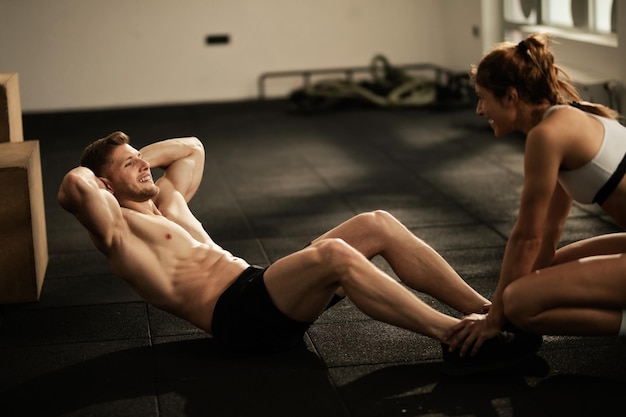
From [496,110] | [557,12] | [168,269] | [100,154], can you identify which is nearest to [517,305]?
[496,110]

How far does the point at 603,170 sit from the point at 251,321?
1.12 metres

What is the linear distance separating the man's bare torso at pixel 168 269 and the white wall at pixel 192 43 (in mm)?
6129

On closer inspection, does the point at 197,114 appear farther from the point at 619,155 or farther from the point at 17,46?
the point at 619,155

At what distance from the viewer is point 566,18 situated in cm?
737

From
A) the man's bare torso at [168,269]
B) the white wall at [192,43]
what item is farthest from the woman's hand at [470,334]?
the white wall at [192,43]

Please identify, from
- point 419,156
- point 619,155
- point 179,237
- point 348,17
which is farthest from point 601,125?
point 348,17

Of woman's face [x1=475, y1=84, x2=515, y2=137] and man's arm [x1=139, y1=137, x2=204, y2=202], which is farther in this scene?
man's arm [x1=139, y1=137, x2=204, y2=202]

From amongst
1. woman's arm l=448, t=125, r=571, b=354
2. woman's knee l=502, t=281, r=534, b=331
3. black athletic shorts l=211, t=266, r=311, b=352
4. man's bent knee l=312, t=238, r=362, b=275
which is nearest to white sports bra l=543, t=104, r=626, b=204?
woman's arm l=448, t=125, r=571, b=354

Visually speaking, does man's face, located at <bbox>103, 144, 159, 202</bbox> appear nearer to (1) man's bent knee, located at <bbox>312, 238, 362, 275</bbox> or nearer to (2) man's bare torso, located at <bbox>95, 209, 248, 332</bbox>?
(2) man's bare torso, located at <bbox>95, 209, 248, 332</bbox>

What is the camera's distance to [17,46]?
8734 mm

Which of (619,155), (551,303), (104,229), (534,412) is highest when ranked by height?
(619,155)

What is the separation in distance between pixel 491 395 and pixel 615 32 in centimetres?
443

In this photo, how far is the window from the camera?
21.7ft

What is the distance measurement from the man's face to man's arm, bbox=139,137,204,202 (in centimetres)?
29
